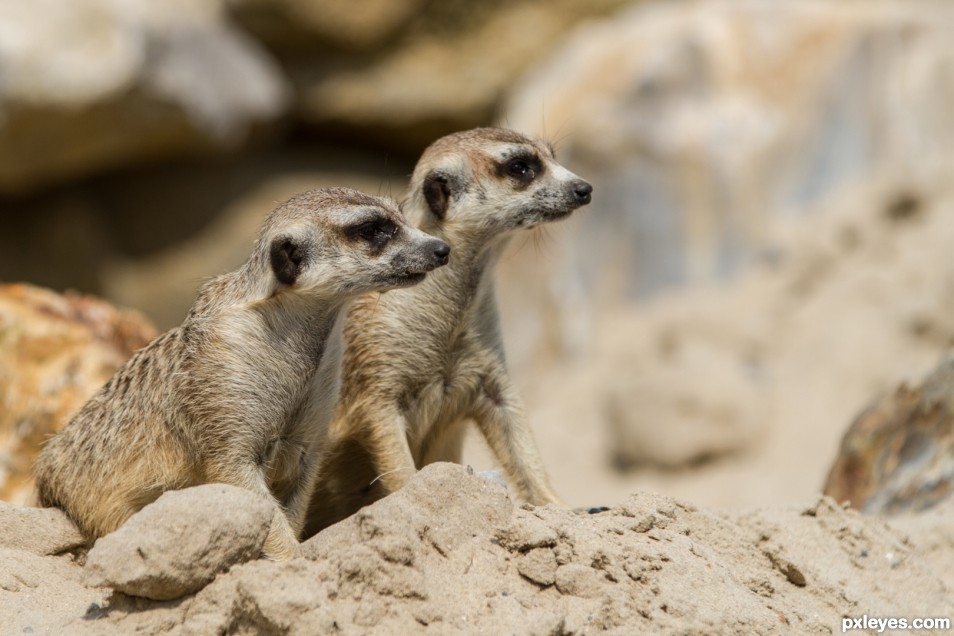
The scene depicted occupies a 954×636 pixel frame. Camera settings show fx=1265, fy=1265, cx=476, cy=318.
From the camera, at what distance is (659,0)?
11195 mm

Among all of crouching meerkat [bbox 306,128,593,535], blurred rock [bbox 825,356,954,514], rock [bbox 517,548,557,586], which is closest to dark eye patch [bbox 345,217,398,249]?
crouching meerkat [bbox 306,128,593,535]

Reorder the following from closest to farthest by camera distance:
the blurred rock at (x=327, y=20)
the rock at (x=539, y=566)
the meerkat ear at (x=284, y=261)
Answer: the rock at (x=539, y=566) < the meerkat ear at (x=284, y=261) < the blurred rock at (x=327, y=20)

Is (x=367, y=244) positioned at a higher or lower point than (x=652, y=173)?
lower

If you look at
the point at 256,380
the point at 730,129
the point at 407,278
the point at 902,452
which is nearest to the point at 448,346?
the point at 407,278

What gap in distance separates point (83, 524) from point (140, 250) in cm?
904

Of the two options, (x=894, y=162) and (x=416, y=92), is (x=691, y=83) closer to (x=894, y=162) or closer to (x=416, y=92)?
(x=894, y=162)

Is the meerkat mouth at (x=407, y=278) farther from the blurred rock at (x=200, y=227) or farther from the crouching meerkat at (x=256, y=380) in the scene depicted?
the blurred rock at (x=200, y=227)

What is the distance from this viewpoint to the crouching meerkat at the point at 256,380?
3.50 m

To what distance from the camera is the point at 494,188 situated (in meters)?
4.45

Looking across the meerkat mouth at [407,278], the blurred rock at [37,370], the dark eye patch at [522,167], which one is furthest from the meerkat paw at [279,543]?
the blurred rock at [37,370]

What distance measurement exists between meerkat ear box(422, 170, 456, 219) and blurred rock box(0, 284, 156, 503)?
197 centimetres

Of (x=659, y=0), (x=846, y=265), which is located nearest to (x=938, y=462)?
(x=846, y=265)

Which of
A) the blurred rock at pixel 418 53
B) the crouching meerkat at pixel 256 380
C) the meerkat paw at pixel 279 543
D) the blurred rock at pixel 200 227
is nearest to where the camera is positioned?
the meerkat paw at pixel 279 543

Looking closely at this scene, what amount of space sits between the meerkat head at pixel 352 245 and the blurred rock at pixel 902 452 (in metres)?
1.95
